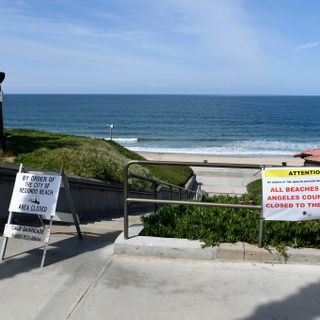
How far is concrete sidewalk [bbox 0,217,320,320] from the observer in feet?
13.7

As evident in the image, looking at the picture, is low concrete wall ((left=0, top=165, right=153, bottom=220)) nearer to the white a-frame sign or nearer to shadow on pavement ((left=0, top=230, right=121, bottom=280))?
shadow on pavement ((left=0, top=230, right=121, bottom=280))

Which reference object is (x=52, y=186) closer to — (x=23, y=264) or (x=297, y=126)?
(x=23, y=264)

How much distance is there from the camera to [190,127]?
300 feet

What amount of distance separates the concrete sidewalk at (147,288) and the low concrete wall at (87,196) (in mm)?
1614

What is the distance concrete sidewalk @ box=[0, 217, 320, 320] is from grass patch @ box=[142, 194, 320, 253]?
0.42 m

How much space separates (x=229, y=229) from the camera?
19.1 feet

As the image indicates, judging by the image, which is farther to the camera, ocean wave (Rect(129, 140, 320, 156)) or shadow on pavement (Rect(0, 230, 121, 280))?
ocean wave (Rect(129, 140, 320, 156))

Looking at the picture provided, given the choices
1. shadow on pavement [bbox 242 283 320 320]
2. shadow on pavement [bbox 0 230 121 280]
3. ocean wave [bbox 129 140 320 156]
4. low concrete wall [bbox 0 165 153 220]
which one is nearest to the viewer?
shadow on pavement [bbox 242 283 320 320]

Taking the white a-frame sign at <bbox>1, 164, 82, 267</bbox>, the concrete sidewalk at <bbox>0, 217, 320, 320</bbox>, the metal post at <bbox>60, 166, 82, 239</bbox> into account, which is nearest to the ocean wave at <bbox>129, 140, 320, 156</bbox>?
the metal post at <bbox>60, 166, 82, 239</bbox>

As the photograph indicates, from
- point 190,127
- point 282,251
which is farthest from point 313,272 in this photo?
point 190,127

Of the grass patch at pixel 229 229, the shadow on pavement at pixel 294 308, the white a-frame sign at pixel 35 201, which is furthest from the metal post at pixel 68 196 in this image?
the shadow on pavement at pixel 294 308

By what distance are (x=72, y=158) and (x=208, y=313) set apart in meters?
8.82

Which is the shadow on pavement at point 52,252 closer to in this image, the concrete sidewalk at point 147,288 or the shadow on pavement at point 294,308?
the concrete sidewalk at point 147,288

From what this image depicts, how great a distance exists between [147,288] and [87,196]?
5.70 m
